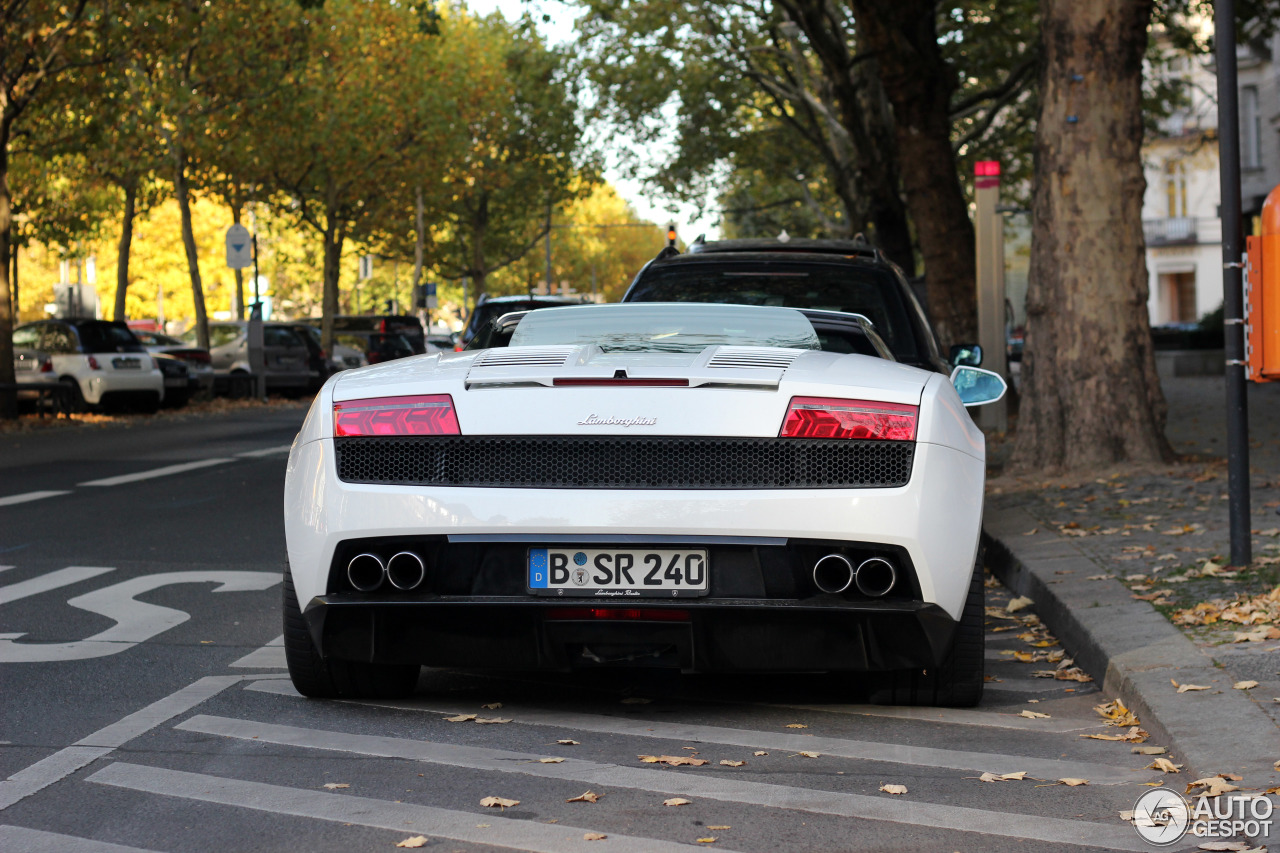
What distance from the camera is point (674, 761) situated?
4492 mm

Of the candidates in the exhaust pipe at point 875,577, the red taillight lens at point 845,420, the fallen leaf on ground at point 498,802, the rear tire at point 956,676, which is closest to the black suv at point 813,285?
the rear tire at point 956,676

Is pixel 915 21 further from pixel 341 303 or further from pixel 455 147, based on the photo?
pixel 341 303

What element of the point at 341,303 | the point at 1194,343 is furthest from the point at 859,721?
the point at 341,303

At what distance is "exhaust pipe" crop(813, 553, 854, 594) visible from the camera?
14.9ft

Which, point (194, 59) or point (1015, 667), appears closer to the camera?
point (1015, 667)

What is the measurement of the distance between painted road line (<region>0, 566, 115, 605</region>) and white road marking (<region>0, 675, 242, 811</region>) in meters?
2.31

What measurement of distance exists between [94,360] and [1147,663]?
23775mm

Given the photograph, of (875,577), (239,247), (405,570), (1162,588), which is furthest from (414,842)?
(239,247)

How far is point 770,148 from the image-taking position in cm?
4288

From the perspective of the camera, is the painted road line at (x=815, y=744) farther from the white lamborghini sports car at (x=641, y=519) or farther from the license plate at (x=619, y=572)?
the license plate at (x=619, y=572)

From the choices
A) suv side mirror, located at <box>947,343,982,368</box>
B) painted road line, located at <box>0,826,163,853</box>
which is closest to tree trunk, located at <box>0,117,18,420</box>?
suv side mirror, located at <box>947,343,982,368</box>

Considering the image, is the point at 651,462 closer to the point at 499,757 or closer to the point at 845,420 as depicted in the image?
the point at 845,420

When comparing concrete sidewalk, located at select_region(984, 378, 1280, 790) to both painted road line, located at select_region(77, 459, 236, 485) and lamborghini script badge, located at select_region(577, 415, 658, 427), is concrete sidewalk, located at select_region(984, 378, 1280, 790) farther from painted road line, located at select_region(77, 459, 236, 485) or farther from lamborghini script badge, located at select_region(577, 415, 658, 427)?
painted road line, located at select_region(77, 459, 236, 485)

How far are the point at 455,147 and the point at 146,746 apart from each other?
43693 mm
